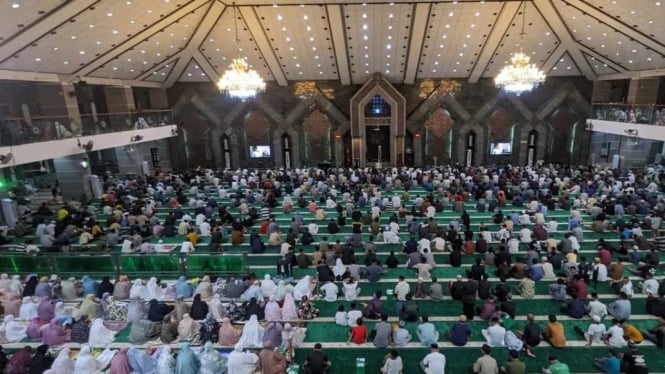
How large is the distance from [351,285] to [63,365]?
17.1 ft

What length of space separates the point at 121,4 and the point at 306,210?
9387 millimetres

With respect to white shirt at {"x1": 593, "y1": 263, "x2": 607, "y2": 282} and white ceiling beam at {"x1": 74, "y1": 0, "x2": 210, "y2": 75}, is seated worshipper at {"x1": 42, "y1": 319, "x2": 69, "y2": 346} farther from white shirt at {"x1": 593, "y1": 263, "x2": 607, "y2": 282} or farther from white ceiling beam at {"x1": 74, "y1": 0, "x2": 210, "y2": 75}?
white ceiling beam at {"x1": 74, "y1": 0, "x2": 210, "y2": 75}

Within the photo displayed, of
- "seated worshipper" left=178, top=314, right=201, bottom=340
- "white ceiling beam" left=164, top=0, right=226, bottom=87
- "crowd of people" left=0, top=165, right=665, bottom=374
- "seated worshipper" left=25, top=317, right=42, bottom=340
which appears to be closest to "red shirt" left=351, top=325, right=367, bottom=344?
"crowd of people" left=0, top=165, right=665, bottom=374

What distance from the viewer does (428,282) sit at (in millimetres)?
8766

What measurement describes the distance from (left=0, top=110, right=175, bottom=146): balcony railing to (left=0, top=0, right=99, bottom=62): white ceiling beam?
2.29 metres

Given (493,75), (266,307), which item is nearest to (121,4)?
(266,307)

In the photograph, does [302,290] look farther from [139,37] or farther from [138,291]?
[139,37]

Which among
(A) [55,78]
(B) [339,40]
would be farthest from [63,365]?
(B) [339,40]

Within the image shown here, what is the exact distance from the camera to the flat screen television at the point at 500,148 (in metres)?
24.7

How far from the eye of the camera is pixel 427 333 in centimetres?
673

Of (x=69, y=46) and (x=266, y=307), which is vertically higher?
(x=69, y=46)

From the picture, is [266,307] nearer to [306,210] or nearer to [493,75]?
[306,210]

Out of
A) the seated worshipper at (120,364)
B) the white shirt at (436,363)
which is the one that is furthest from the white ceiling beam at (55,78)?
the white shirt at (436,363)

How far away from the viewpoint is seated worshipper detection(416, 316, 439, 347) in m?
6.72
